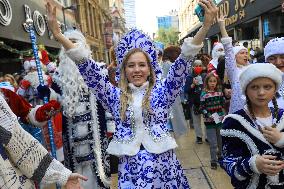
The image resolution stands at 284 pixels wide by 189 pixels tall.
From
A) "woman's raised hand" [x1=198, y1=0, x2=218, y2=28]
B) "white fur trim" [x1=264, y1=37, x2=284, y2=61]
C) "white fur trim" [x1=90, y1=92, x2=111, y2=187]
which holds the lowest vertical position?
"white fur trim" [x1=90, y1=92, x2=111, y2=187]

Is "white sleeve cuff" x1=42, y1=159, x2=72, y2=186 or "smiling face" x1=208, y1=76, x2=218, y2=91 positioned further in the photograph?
"smiling face" x1=208, y1=76, x2=218, y2=91

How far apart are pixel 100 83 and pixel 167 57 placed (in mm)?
3838

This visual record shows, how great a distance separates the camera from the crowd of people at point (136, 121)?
6.98 ft

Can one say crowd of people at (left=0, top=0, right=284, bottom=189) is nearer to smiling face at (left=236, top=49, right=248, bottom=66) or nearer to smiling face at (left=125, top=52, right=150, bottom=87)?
smiling face at (left=125, top=52, right=150, bottom=87)

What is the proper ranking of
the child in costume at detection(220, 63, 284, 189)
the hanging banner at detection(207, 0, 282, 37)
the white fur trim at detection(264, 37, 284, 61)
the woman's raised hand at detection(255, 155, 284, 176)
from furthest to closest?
the hanging banner at detection(207, 0, 282, 37), the white fur trim at detection(264, 37, 284, 61), the child in costume at detection(220, 63, 284, 189), the woman's raised hand at detection(255, 155, 284, 176)

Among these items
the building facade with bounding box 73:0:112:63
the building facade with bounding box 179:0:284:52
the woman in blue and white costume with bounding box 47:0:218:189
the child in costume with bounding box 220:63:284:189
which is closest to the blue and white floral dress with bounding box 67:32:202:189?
the woman in blue and white costume with bounding box 47:0:218:189

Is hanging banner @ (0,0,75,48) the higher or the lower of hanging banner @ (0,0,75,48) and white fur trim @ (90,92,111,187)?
the higher

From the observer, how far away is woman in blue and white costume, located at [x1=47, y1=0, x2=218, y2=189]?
8.38 feet

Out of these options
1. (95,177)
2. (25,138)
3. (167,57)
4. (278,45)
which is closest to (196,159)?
(167,57)

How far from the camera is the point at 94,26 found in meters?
41.1

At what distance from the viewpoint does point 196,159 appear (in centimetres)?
598

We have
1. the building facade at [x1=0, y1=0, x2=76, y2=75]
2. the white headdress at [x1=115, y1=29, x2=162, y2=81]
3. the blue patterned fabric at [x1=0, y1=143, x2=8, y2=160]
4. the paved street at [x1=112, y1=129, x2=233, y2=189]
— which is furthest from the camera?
the building facade at [x1=0, y1=0, x2=76, y2=75]

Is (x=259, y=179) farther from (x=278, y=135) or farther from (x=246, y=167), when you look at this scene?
(x=278, y=135)

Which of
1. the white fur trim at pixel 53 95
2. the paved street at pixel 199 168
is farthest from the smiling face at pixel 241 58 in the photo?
the white fur trim at pixel 53 95
